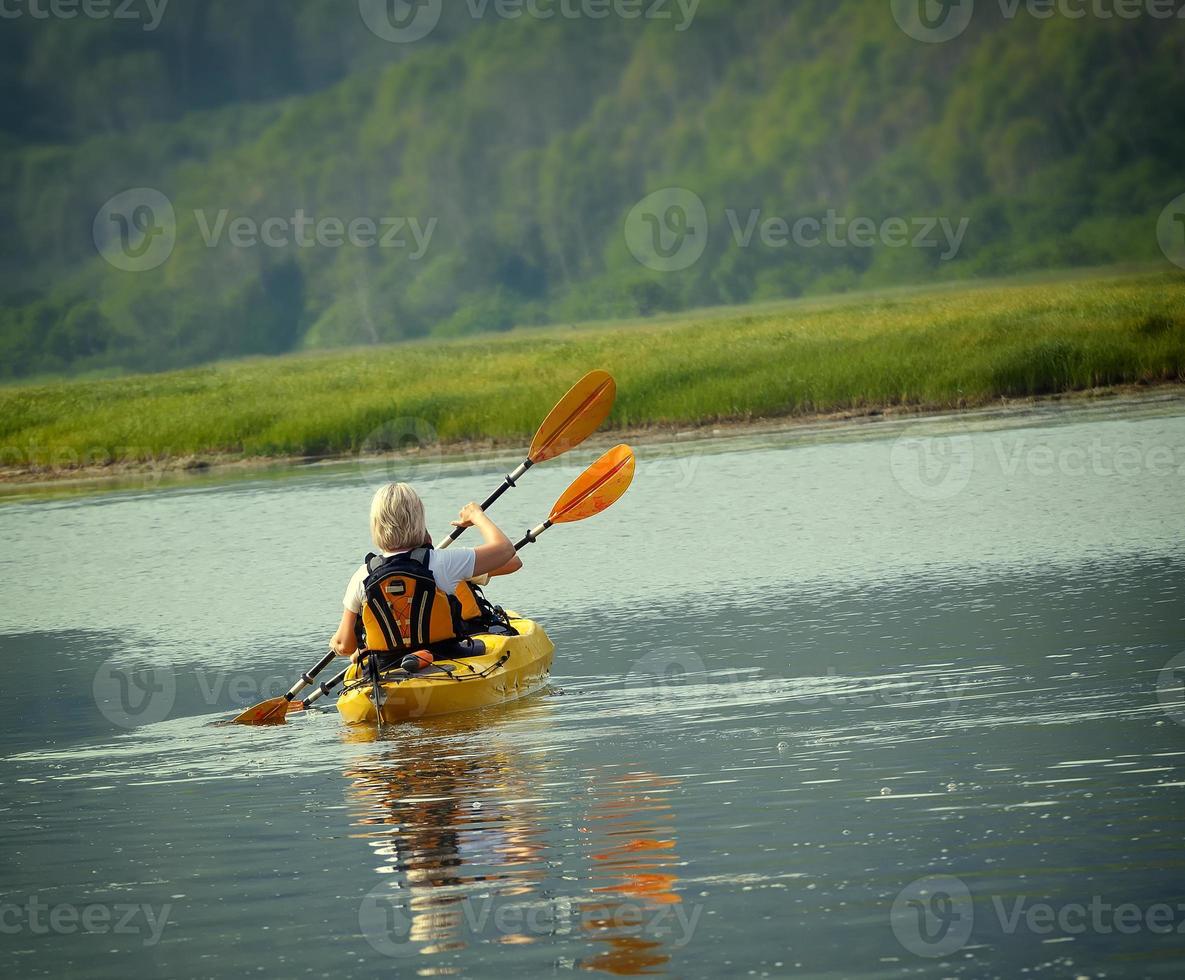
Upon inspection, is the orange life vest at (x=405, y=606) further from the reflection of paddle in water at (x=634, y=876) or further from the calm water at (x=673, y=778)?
the reflection of paddle in water at (x=634, y=876)

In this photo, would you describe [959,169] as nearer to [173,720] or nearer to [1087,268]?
[1087,268]

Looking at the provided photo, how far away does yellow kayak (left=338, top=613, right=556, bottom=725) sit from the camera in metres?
10.4

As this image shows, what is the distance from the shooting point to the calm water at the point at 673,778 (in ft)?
20.3

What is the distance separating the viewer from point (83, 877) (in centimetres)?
764

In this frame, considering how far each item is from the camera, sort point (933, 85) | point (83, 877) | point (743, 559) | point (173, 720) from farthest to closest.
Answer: point (933, 85) < point (743, 559) < point (173, 720) < point (83, 877)

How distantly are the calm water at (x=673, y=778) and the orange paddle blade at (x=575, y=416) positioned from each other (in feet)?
4.82

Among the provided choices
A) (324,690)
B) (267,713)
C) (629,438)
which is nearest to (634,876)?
(267,713)

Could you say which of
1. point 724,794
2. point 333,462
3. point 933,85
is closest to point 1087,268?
point 933,85

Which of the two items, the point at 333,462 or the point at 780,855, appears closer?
the point at 780,855

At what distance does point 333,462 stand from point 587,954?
101 ft

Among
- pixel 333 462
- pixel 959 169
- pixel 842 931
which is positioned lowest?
pixel 842 931

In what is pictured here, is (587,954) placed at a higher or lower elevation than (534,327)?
lower

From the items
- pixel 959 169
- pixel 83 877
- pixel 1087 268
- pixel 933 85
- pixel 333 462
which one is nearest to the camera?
pixel 83 877

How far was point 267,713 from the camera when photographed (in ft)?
36.2
